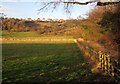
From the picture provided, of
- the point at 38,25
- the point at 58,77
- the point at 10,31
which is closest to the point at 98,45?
the point at 58,77

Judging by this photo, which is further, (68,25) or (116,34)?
(68,25)

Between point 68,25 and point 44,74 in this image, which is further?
point 68,25

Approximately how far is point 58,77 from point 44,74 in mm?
1265

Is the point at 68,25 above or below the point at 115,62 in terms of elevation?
above

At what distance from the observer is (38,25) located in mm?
31297

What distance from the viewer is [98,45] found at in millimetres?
18516

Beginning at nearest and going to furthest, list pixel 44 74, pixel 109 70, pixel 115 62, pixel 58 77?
pixel 115 62 → pixel 109 70 → pixel 58 77 → pixel 44 74

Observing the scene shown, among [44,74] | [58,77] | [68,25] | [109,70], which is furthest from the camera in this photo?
[68,25]

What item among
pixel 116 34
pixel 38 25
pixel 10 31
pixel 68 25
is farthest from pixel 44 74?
pixel 38 25

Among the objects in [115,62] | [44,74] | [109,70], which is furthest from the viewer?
[44,74]

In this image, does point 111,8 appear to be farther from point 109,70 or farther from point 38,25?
point 38,25

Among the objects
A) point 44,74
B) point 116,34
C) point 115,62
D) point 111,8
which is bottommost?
point 44,74

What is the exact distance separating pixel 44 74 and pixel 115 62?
14.4ft

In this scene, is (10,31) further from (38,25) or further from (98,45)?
(38,25)
